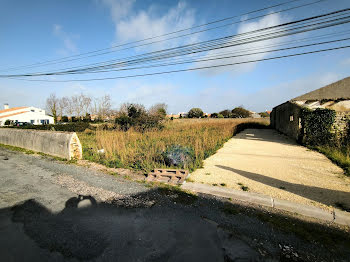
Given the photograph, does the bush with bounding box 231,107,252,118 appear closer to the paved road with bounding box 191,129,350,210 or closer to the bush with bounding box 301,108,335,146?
the bush with bounding box 301,108,335,146

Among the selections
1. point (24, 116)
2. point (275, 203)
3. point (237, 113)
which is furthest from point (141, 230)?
point (24, 116)

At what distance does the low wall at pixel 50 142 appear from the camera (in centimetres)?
700

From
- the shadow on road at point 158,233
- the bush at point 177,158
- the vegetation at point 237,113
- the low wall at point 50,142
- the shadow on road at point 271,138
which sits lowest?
the shadow on road at point 158,233

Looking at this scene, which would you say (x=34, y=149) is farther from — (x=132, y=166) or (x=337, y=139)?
(x=337, y=139)

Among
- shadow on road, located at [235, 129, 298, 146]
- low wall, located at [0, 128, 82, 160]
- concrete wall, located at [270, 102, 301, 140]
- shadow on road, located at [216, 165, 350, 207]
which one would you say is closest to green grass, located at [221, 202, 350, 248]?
shadow on road, located at [216, 165, 350, 207]

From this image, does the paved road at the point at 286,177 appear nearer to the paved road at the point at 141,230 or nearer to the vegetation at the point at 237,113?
the paved road at the point at 141,230

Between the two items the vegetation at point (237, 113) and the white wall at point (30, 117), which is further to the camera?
the vegetation at point (237, 113)

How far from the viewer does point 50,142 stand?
7820 mm

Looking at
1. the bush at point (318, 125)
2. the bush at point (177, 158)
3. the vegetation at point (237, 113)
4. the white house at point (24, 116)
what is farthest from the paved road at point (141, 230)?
the white house at point (24, 116)

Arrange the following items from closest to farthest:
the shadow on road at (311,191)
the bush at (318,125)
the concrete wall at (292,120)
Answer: the shadow on road at (311,191), the bush at (318,125), the concrete wall at (292,120)

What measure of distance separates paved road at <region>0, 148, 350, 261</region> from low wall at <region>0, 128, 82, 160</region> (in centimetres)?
318

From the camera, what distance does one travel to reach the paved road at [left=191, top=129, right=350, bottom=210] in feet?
11.5

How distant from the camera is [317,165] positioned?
5590mm

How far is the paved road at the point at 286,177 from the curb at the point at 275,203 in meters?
0.24
